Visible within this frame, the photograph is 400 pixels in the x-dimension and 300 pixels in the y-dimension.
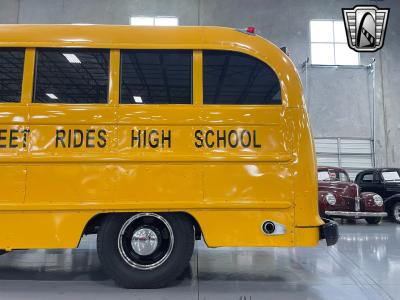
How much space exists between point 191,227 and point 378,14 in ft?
51.0

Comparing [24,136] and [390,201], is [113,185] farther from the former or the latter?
[390,201]

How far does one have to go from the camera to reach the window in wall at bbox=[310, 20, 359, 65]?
15.1 metres

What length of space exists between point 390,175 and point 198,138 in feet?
30.2

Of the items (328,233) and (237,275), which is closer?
(328,233)

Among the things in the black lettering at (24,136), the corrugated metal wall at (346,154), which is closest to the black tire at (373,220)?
the corrugated metal wall at (346,154)

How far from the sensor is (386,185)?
10.5 meters

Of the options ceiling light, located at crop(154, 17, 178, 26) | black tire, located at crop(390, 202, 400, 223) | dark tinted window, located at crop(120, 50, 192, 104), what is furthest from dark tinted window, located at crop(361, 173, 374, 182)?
ceiling light, located at crop(154, 17, 178, 26)

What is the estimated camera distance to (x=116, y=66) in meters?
3.73

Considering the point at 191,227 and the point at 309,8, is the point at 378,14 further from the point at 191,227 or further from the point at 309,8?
the point at 191,227

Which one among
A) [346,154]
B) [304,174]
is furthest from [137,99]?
[346,154]

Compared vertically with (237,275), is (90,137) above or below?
above

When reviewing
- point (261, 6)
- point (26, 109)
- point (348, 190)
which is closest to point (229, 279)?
point (26, 109)

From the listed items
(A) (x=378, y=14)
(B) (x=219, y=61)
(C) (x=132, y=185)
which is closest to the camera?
(C) (x=132, y=185)

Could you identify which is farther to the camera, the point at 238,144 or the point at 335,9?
the point at 335,9
